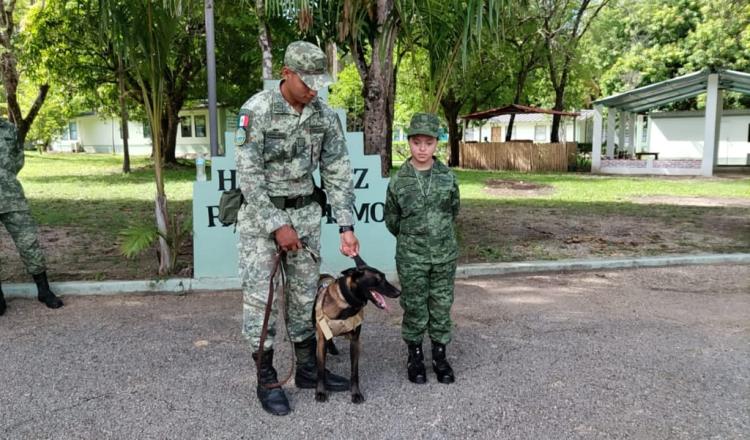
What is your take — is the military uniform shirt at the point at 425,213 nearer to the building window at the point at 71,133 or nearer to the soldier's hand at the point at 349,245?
the soldier's hand at the point at 349,245

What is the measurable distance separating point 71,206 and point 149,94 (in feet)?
17.4

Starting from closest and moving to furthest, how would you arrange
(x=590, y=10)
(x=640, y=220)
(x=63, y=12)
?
(x=640, y=220) → (x=63, y=12) → (x=590, y=10)

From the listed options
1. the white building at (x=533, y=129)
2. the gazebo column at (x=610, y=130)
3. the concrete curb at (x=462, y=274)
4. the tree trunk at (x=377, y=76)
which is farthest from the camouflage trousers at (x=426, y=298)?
the white building at (x=533, y=129)

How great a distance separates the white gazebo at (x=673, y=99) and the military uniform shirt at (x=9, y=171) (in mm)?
19027

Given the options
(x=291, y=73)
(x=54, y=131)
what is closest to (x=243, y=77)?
(x=291, y=73)

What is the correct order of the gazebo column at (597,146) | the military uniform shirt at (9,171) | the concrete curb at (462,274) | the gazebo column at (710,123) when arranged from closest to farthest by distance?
the military uniform shirt at (9,171), the concrete curb at (462,274), the gazebo column at (710,123), the gazebo column at (597,146)

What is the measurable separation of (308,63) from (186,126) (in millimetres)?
35172

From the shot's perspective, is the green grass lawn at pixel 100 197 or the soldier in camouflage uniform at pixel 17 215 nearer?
the soldier in camouflage uniform at pixel 17 215

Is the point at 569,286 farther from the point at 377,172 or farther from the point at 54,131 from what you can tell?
the point at 54,131

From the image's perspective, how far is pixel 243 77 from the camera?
19.5 m

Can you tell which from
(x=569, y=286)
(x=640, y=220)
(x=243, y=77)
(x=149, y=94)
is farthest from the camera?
(x=243, y=77)

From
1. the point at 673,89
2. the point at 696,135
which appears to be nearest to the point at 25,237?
the point at 673,89

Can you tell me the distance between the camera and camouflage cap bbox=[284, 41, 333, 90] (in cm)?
278

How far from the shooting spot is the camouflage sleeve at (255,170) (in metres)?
2.88
